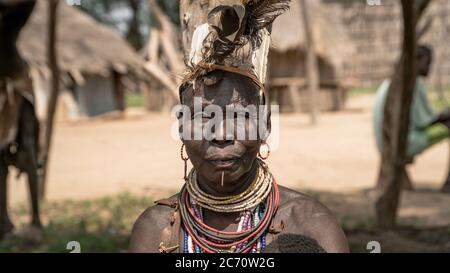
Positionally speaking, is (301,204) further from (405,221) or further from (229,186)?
(405,221)

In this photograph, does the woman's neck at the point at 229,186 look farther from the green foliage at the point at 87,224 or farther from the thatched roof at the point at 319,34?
the thatched roof at the point at 319,34

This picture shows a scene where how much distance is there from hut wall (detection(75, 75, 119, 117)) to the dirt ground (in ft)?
13.3

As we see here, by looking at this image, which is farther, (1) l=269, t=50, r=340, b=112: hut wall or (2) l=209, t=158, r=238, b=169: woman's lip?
(1) l=269, t=50, r=340, b=112: hut wall

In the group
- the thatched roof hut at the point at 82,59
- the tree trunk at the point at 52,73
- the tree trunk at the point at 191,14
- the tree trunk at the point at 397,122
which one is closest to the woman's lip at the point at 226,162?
the tree trunk at the point at 191,14

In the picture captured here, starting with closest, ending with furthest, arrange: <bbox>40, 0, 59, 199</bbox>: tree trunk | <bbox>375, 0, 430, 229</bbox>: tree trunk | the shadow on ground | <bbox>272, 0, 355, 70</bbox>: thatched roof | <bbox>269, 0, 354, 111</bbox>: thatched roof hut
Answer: <bbox>375, 0, 430, 229</bbox>: tree trunk < the shadow on ground < <bbox>40, 0, 59, 199</bbox>: tree trunk < <bbox>272, 0, 355, 70</bbox>: thatched roof < <bbox>269, 0, 354, 111</bbox>: thatched roof hut

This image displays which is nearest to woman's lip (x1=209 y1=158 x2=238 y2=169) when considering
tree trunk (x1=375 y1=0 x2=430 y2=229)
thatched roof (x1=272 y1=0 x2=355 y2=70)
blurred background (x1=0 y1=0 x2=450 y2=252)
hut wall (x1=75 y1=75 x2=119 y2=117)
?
blurred background (x1=0 y1=0 x2=450 y2=252)

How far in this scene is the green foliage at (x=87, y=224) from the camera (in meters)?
5.52

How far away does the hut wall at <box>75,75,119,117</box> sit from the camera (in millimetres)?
21406

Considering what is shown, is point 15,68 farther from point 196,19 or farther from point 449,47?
point 449,47

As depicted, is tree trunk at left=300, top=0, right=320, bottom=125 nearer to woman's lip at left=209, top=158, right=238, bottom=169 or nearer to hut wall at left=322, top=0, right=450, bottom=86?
hut wall at left=322, top=0, right=450, bottom=86

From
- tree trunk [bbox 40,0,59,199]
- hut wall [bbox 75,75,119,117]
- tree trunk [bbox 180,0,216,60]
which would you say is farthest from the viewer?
hut wall [bbox 75,75,119,117]

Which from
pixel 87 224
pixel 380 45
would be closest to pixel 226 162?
pixel 87 224

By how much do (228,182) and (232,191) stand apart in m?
0.07
